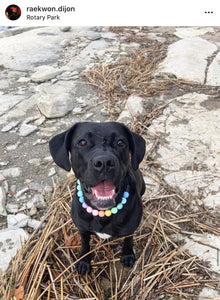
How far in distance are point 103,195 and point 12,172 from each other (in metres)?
1.89

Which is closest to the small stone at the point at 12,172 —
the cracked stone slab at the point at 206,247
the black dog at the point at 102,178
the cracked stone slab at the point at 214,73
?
the black dog at the point at 102,178

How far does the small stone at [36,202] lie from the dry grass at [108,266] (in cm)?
21

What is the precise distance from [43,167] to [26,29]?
6871 mm

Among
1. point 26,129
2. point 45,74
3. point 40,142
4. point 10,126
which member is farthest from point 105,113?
point 45,74

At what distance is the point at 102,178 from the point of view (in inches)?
86.6

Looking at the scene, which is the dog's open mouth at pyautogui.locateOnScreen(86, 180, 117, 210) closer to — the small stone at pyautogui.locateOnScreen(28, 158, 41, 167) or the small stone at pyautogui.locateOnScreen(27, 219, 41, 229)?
the small stone at pyautogui.locateOnScreen(27, 219, 41, 229)

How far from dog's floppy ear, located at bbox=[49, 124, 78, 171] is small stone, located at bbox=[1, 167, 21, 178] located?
1520mm

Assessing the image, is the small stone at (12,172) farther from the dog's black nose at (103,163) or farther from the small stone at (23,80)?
the small stone at (23,80)

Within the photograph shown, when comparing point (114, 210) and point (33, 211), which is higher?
point (114, 210)

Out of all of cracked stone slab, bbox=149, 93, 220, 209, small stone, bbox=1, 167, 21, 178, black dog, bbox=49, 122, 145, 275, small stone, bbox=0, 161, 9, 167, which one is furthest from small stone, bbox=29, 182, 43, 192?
cracked stone slab, bbox=149, 93, 220, 209

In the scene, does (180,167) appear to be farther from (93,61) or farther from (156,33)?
(156,33)

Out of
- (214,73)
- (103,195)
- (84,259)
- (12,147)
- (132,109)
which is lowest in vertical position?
(84,259)

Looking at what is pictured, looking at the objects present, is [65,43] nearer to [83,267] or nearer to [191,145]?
[191,145]

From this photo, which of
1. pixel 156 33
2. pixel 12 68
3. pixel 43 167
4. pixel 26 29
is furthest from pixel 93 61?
pixel 26 29
